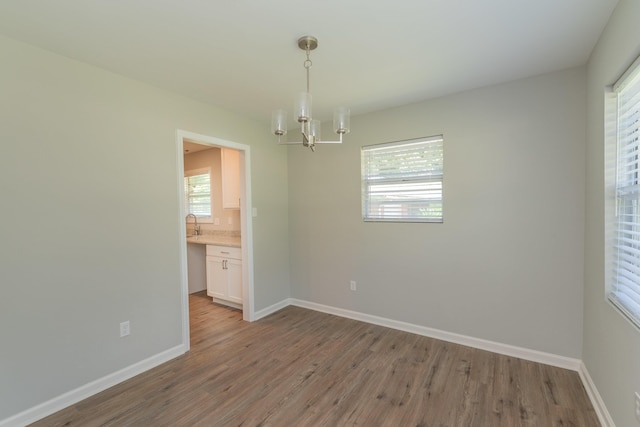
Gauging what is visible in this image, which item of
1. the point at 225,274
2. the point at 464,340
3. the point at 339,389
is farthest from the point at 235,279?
the point at 464,340

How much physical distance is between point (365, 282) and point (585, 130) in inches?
99.9

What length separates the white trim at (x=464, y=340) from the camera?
2.47 metres

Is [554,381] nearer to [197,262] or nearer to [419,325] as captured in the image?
[419,325]

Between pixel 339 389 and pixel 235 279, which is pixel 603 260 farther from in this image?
pixel 235 279

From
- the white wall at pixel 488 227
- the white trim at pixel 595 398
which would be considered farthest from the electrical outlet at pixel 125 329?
the white trim at pixel 595 398

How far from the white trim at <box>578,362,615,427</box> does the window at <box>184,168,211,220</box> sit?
5.27 m

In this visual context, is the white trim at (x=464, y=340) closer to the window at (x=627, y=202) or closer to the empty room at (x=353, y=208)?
the empty room at (x=353, y=208)

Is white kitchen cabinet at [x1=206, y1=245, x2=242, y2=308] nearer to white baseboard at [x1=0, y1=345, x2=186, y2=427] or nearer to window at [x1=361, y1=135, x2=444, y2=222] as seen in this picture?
white baseboard at [x1=0, y1=345, x2=186, y2=427]

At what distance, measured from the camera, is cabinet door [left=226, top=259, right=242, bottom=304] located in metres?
3.87

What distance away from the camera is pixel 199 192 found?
17.6ft

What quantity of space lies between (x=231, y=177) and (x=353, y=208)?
194cm

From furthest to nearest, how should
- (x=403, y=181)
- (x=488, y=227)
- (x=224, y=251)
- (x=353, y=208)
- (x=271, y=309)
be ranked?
(x=224, y=251) < (x=271, y=309) < (x=353, y=208) < (x=403, y=181) < (x=488, y=227)

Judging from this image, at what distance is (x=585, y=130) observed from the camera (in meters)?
2.33

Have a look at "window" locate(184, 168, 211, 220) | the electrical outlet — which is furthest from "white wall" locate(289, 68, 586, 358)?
"window" locate(184, 168, 211, 220)
